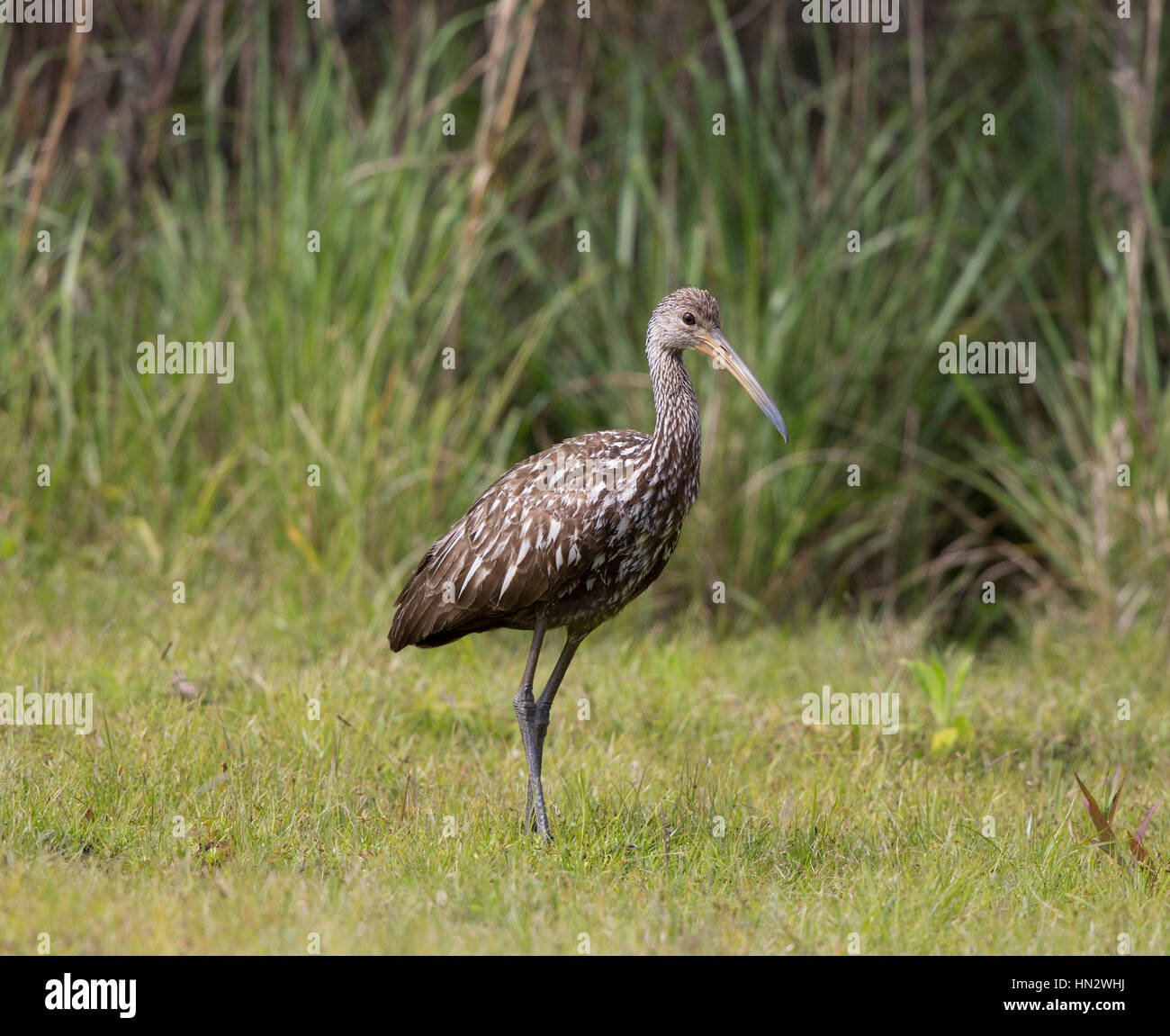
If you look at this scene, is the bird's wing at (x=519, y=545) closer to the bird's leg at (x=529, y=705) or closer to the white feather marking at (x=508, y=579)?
the white feather marking at (x=508, y=579)

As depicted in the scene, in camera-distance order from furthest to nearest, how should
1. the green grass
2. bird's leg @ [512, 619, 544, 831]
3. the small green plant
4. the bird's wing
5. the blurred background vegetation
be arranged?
the blurred background vegetation
the small green plant
bird's leg @ [512, 619, 544, 831]
the bird's wing
the green grass

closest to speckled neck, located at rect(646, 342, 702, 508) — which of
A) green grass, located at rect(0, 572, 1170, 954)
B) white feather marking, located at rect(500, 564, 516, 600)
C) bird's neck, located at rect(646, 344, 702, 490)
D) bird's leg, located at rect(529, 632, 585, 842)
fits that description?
bird's neck, located at rect(646, 344, 702, 490)

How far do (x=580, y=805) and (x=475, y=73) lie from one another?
413 cm

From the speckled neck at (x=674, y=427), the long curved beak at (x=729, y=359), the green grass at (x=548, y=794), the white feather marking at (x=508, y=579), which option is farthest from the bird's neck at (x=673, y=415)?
the green grass at (x=548, y=794)

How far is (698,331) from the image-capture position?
5.04 metres

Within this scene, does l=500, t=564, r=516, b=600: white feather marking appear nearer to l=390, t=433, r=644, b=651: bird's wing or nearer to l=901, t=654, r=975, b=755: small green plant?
l=390, t=433, r=644, b=651: bird's wing

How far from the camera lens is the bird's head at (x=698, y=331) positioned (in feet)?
16.4

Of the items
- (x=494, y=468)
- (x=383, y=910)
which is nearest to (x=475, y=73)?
(x=494, y=468)

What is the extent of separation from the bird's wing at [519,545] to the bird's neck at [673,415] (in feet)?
0.48

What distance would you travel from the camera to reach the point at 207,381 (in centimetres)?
796

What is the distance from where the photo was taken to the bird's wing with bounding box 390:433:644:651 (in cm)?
474

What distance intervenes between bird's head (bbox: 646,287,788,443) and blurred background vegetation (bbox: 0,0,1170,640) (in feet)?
7.26

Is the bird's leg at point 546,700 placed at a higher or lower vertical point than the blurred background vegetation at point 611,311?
lower

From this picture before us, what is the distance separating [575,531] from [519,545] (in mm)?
204
